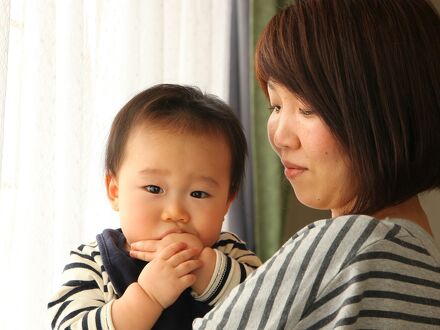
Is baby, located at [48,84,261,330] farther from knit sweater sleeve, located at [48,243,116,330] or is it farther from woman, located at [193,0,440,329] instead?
woman, located at [193,0,440,329]

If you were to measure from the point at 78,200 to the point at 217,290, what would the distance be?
0.91m

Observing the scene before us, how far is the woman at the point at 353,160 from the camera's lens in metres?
1.10

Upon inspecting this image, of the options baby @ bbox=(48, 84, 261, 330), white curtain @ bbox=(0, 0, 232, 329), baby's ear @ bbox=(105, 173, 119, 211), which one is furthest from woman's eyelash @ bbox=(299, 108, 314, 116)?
white curtain @ bbox=(0, 0, 232, 329)

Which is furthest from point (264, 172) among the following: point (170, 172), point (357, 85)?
point (357, 85)

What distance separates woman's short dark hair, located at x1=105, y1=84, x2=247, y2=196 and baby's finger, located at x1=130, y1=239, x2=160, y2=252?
200 millimetres

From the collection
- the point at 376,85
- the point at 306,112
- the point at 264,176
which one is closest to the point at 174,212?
the point at 306,112

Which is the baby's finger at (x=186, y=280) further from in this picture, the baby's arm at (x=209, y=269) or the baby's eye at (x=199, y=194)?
the baby's eye at (x=199, y=194)

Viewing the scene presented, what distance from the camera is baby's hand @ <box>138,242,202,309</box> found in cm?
148

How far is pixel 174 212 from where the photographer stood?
5.21ft

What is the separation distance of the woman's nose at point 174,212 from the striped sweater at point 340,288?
0.47m

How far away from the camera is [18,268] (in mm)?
2150

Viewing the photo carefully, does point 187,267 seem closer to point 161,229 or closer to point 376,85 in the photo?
point 161,229

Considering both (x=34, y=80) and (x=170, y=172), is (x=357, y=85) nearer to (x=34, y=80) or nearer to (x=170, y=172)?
(x=170, y=172)

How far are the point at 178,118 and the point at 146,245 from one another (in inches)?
11.5
